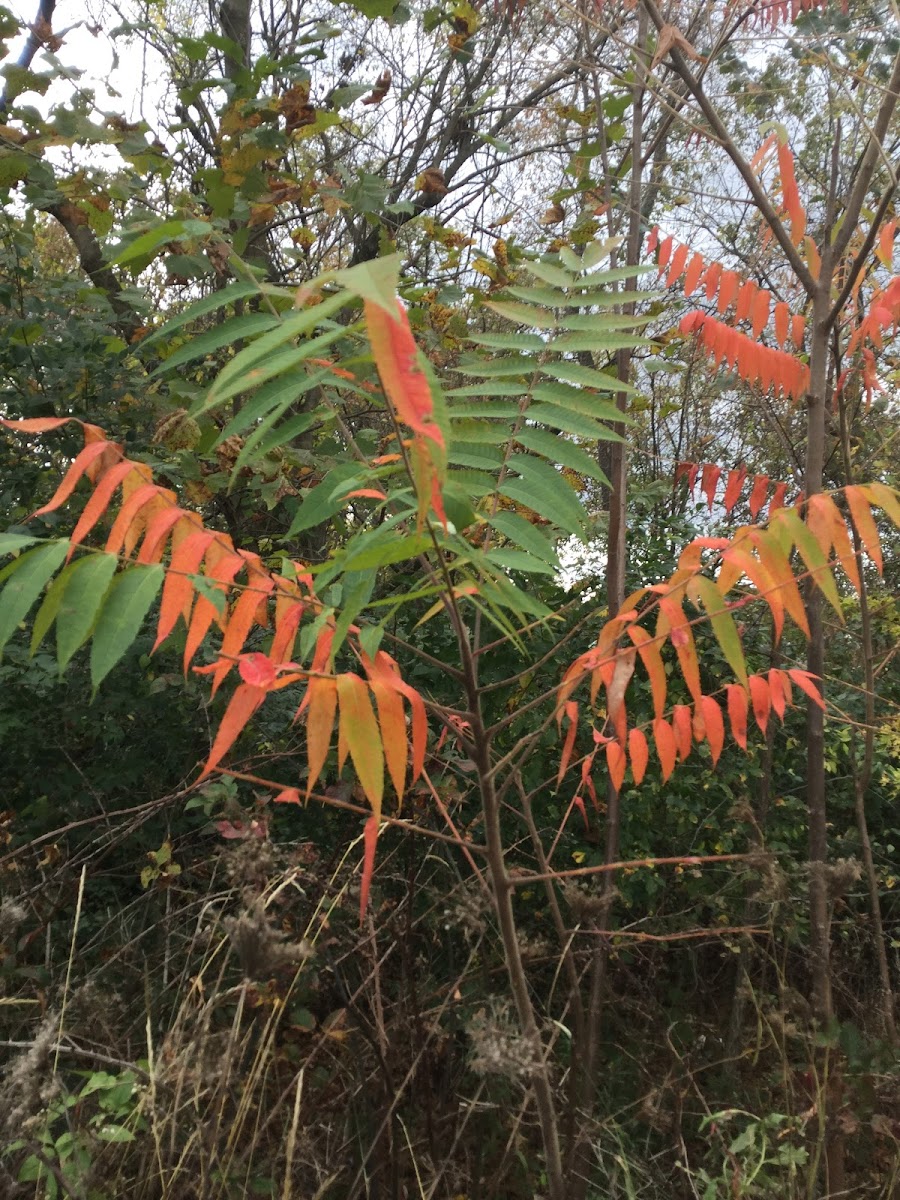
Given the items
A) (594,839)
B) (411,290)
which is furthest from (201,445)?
(594,839)

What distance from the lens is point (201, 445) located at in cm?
326

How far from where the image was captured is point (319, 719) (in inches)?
42.4

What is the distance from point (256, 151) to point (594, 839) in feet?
9.04

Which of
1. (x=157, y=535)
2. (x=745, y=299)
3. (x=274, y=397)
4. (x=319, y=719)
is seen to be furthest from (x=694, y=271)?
(x=319, y=719)

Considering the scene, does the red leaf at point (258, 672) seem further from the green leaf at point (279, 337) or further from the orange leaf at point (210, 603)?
the green leaf at point (279, 337)

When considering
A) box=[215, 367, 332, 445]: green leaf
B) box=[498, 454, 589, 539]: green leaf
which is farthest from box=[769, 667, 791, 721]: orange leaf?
box=[215, 367, 332, 445]: green leaf

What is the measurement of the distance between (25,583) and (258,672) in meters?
0.32

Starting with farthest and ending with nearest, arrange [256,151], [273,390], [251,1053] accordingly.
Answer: [256,151] < [251,1053] < [273,390]

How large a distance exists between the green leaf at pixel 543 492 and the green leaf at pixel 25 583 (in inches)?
24.8

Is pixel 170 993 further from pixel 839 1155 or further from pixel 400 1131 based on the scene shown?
pixel 839 1155

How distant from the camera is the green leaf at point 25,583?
105 cm

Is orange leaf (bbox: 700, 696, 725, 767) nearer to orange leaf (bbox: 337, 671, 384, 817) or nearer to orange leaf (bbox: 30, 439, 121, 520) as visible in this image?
orange leaf (bbox: 337, 671, 384, 817)

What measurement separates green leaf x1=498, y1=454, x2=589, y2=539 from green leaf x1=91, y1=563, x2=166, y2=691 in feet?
1.70

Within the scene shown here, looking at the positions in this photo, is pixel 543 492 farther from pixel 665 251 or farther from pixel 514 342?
pixel 665 251
